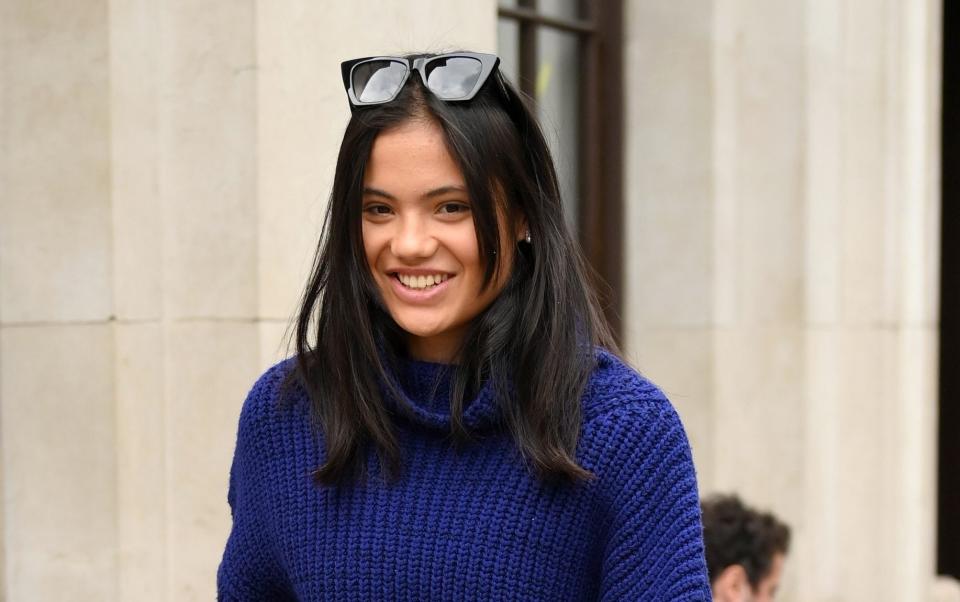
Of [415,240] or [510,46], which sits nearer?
[415,240]

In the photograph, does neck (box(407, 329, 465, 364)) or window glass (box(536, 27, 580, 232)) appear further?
window glass (box(536, 27, 580, 232))

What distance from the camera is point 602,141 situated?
19.6 feet

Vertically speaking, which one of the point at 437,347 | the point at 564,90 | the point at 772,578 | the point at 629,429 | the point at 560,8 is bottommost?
the point at 772,578

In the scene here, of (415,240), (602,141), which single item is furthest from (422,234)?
(602,141)

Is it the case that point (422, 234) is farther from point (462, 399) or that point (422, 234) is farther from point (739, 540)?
point (739, 540)

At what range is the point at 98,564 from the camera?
377cm

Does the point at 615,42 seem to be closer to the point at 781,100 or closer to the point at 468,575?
the point at 781,100

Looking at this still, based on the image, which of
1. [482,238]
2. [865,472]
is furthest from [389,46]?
[865,472]

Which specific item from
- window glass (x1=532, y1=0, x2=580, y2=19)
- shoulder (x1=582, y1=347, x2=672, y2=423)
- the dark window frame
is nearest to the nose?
shoulder (x1=582, y1=347, x2=672, y2=423)

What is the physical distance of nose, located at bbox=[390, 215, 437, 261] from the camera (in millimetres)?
2064

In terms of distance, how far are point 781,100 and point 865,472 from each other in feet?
6.30

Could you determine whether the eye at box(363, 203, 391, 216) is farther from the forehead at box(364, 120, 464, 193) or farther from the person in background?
the person in background

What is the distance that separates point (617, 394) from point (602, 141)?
3.99 metres

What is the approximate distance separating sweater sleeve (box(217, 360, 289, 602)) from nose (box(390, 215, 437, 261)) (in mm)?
415
